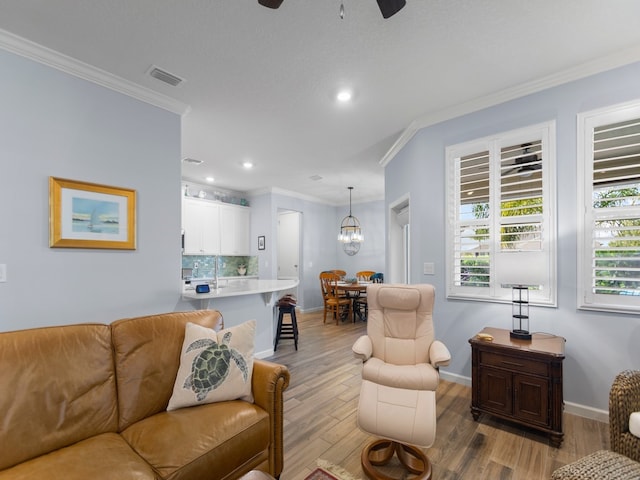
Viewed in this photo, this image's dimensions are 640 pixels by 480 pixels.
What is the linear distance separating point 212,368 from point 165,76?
2362 millimetres

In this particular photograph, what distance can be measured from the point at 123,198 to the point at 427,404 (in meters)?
2.87

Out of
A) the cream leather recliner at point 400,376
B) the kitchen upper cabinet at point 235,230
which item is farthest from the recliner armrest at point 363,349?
the kitchen upper cabinet at point 235,230

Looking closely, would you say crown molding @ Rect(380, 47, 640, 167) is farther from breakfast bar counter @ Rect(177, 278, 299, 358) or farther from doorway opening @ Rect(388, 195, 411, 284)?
breakfast bar counter @ Rect(177, 278, 299, 358)

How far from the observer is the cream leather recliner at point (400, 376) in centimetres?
177

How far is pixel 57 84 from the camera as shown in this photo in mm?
2312

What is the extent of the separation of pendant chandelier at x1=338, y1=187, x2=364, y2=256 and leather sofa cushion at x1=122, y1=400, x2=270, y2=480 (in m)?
5.61

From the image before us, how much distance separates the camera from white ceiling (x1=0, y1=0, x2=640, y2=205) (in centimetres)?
186

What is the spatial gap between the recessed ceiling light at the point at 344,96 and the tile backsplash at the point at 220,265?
4115 millimetres

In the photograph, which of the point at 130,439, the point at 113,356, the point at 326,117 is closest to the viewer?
the point at 130,439

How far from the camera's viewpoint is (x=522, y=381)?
2.21 m

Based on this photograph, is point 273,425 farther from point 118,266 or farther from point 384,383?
point 118,266

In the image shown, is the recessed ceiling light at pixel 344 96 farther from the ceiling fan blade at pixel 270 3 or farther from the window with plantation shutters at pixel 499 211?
the ceiling fan blade at pixel 270 3

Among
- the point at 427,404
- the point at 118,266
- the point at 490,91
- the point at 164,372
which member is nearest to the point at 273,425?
the point at 164,372

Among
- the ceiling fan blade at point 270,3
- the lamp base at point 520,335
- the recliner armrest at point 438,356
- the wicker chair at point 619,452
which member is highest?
the ceiling fan blade at point 270,3
